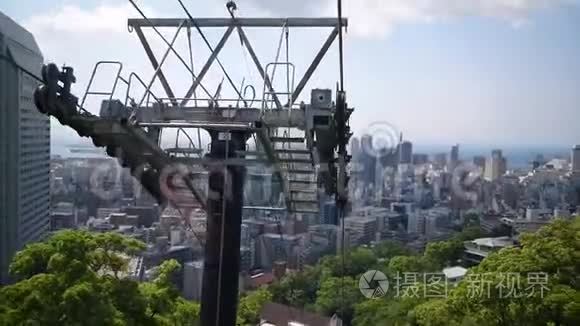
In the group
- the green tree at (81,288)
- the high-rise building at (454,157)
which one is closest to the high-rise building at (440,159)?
the high-rise building at (454,157)

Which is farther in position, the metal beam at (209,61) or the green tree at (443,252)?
the green tree at (443,252)

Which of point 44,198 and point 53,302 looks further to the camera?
point 44,198

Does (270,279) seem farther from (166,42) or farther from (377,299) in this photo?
(166,42)

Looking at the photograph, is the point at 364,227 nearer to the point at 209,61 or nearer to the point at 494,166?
the point at 494,166

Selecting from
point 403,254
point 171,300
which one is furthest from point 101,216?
point 403,254

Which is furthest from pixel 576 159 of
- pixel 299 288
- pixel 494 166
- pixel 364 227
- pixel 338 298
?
pixel 299 288

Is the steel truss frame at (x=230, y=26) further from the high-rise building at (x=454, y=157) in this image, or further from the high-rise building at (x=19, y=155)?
the high-rise building at (x=454, y=157)
